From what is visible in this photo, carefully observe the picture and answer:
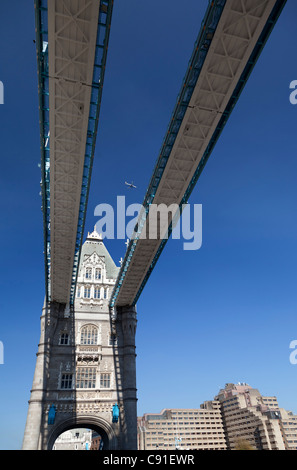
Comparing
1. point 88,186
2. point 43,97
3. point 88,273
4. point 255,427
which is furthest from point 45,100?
point 255,427

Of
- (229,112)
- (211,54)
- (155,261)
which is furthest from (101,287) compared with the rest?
(211,54)

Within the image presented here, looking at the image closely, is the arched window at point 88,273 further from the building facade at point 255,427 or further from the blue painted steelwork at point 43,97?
the building facade at point 255,427

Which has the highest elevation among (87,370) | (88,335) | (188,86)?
(188,86)

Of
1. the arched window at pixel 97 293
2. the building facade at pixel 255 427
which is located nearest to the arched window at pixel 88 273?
the arched window at pixel 97 293

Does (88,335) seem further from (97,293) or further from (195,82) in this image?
(195,82)

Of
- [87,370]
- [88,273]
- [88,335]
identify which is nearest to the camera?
[87,370]
